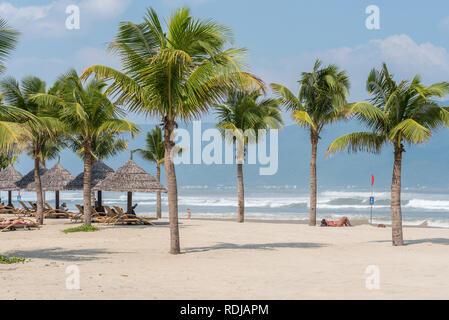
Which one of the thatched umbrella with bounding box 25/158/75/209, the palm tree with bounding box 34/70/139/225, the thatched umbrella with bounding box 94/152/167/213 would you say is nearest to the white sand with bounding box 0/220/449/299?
the palm tree with bounding box 34/70/139/225

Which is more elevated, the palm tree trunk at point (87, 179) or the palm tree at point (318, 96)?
the palm tree at point (318, 96)

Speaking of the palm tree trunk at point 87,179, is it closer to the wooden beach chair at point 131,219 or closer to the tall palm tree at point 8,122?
the wooden beach chair at point 131,219

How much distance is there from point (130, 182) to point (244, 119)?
662 centimetres

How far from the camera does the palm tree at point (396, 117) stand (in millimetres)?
14305

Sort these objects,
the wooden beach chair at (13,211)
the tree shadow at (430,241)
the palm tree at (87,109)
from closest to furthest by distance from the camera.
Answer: the tree shadow at (430,241) < the palm tree at (87,109) < the wooden beach chair at (13,211)

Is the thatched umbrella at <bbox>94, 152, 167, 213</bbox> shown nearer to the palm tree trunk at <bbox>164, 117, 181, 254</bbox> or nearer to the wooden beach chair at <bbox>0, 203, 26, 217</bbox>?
the palm tree trunk at <bbox>164, 117, 181, 254</bbox>

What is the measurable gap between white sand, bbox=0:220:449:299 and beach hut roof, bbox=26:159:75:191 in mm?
10817

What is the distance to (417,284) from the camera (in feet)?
29.0

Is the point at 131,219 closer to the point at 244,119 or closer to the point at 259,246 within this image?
the point at 244,119

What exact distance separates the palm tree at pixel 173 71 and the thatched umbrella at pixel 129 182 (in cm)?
1142

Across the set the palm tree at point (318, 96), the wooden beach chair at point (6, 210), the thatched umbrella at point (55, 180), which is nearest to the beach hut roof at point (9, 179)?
the wooden beach chair at point (6, 210)

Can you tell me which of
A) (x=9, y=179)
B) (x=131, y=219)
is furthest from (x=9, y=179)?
(x=131, y=219)
